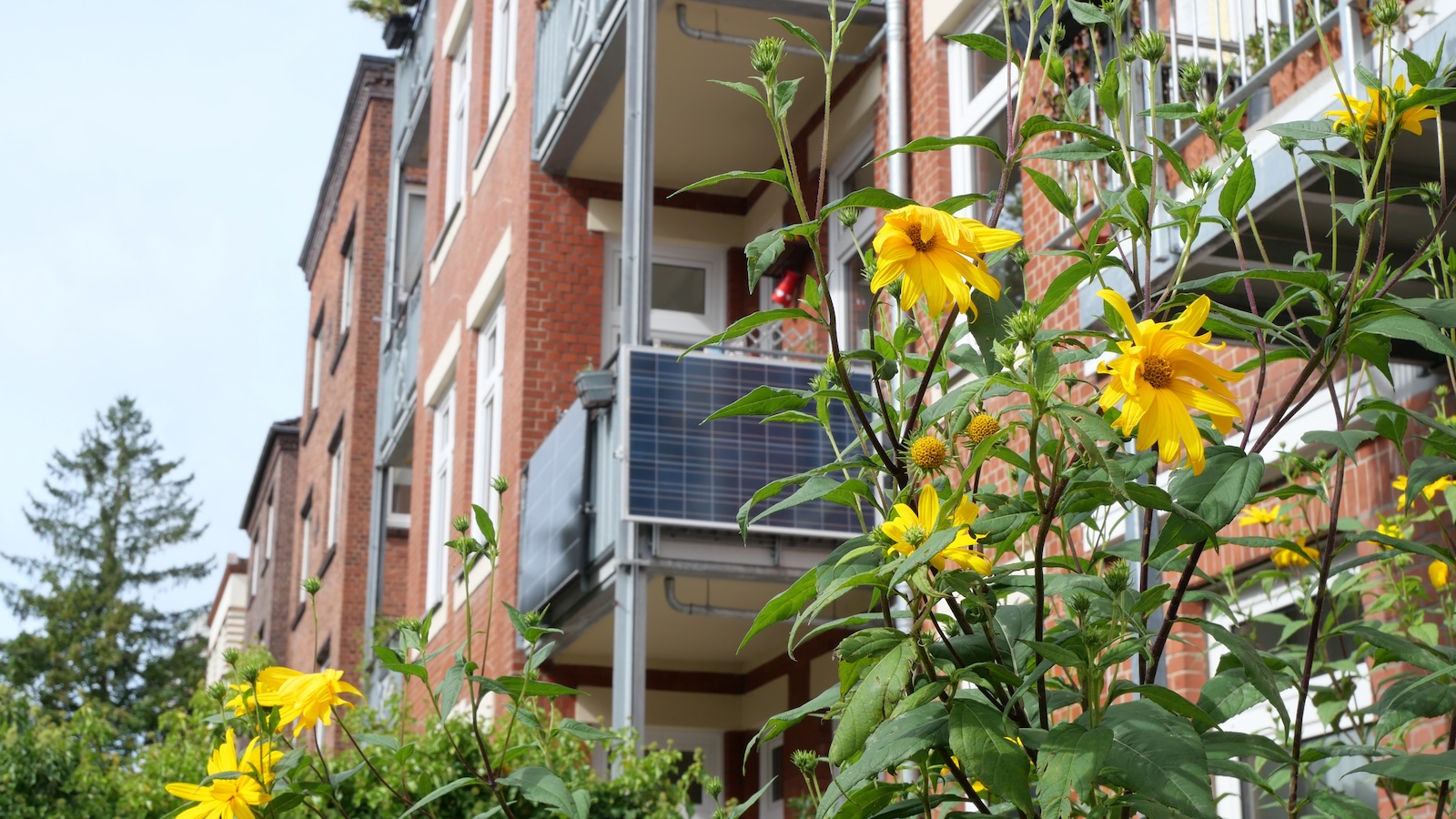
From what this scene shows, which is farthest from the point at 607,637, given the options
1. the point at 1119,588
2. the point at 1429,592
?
the point at 1119,588

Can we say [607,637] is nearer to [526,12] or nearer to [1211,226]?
[526,12]

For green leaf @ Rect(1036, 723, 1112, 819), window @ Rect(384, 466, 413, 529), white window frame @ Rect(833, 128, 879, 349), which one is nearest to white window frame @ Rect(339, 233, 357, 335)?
window @ Rect(384, 466, 413, 529)

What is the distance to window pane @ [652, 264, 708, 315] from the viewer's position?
12930 millimetres

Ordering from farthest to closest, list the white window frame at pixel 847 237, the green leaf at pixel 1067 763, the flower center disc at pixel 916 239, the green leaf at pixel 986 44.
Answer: the white window frame at pixel 847 237 → the green leaf at pixel 986 44 → the flower center disc at pixel 916 239 → the green leaf at pixel 1067 763

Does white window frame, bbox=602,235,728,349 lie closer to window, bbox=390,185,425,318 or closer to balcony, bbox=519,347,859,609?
balcony, bbox=519,347,859,609

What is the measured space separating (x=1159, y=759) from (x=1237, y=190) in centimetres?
82

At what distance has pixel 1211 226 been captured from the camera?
4812 mm

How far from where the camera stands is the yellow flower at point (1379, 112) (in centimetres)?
225

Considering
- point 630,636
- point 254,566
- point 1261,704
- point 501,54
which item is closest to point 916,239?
point 1261,704

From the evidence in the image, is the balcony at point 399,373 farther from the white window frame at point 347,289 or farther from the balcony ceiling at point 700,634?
the balcony ceiling at point 700,634

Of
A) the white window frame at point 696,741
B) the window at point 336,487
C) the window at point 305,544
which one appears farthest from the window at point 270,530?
the white window frame at point 696,741

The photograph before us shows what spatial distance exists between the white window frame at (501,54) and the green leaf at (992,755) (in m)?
12.4

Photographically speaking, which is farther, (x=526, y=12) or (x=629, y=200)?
(x=526, y=12)

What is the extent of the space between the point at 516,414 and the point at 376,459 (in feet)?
24.7
